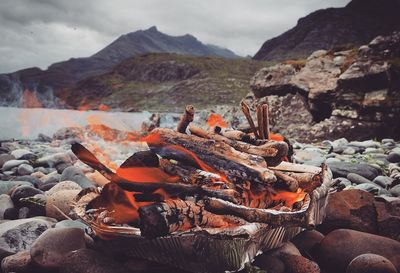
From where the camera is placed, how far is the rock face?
1167 centimetres

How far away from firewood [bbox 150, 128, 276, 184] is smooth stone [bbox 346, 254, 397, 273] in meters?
0.94

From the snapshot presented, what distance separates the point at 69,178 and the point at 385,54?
12.6 m

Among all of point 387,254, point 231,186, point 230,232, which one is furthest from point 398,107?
point 230,232

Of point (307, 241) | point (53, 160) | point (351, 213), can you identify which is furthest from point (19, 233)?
point (53, 160)

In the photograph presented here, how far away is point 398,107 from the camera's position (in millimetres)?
11203

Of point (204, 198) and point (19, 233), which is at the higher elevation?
point (204, 198)

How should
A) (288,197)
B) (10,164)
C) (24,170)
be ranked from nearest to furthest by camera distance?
(288,197) < (24,170) < (10,164)

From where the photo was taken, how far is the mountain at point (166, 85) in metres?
96.5

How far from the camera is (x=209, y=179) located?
9.38ft

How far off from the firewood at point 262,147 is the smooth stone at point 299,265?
35.8 inches

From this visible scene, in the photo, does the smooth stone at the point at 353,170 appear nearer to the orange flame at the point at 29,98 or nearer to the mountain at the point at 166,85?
the orange flame at the point at 29,98

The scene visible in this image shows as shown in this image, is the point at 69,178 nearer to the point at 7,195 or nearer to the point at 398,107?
the point at 7,195

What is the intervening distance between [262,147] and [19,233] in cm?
248

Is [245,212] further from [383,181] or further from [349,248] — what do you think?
[383,181]
